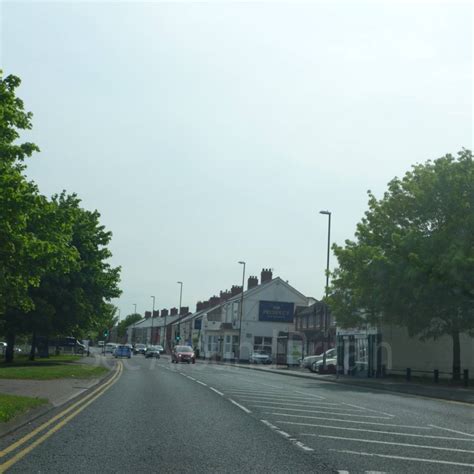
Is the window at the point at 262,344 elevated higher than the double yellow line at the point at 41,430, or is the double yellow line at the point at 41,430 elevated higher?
the window at the point at 262,344

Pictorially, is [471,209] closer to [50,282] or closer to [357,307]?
[357,307]

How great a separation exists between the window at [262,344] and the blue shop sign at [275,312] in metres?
3.69

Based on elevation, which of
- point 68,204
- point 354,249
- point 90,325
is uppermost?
point 68,204

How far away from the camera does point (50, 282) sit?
39062 mm

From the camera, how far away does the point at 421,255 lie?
3134 cm

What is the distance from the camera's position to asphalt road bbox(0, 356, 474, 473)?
328 inches

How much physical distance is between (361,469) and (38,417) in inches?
283

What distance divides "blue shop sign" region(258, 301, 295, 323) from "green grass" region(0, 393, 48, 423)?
6694 centimetres

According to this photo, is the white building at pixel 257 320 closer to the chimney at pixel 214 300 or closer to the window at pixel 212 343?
the window at pixel 212 343

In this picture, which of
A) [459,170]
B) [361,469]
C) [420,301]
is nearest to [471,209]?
[459,170]

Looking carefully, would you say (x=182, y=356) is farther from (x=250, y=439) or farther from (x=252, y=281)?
(x=250, y=439)

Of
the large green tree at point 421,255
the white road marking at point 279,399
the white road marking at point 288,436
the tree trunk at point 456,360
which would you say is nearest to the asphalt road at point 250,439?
the white road marking at point 288,436

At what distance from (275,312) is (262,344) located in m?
5.30

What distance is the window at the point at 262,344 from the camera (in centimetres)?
8381
